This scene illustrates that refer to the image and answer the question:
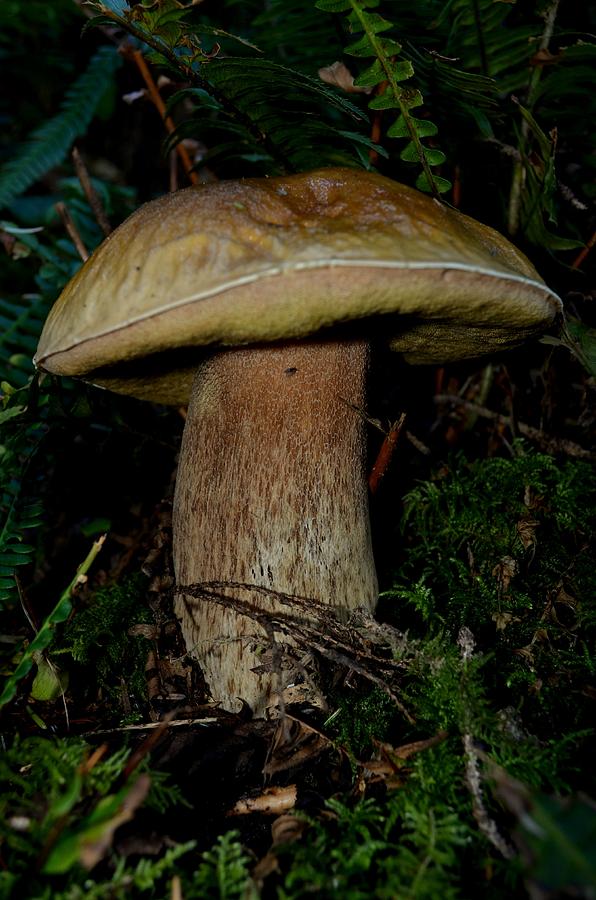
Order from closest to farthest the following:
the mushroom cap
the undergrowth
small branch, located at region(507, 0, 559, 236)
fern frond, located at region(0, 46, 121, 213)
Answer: the undergrowth, the mushroom cap, small branch, located at region(507, 0, 559, 236), fern frond, located at region(0, 46, 121, 213)

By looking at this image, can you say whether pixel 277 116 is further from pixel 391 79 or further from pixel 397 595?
pixel 397 595

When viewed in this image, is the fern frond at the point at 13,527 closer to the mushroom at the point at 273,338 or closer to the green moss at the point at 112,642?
the green moss at the point at 112,642

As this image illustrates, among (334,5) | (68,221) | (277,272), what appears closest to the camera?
(277,272)

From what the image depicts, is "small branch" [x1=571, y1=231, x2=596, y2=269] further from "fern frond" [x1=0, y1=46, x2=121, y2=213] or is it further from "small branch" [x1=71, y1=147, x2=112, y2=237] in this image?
"fern frond" [x1=0, y1=46, x2=121, y2=213]

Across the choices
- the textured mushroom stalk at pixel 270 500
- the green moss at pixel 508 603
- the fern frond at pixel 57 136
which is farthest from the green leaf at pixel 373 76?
the fern frond at pixel 57 136

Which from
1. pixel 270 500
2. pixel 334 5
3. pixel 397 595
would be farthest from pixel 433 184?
pixel 397 595

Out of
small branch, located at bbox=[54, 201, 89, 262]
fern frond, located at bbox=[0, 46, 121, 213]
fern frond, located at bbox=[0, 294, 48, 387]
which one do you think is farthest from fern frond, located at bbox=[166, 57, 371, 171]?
fern frond, located at bbox=[0, 46, 121, 213]

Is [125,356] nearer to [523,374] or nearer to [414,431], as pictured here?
[414,431]
